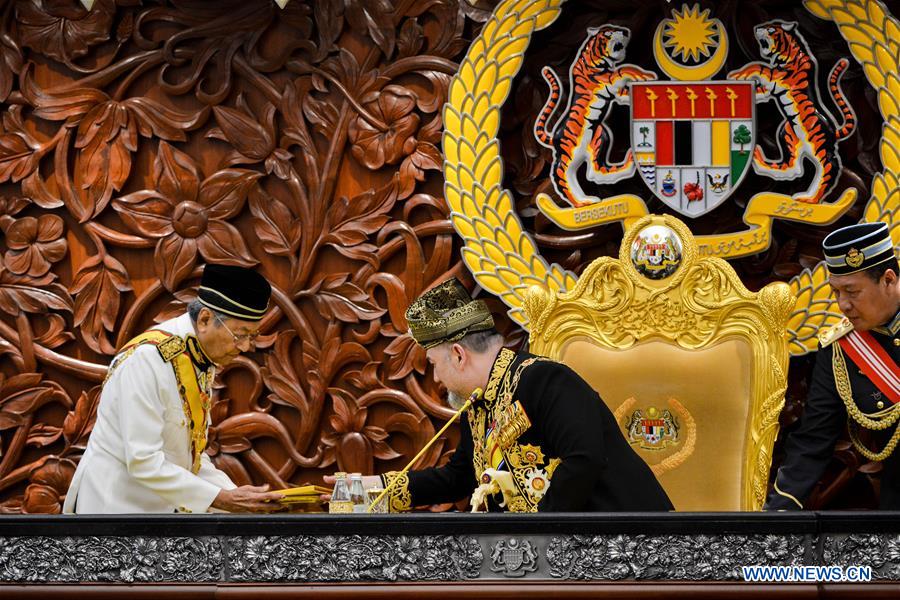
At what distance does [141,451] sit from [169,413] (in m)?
0.17

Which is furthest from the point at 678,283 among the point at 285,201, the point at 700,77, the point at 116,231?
the point at 116,231

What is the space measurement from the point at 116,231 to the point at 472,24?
160cm

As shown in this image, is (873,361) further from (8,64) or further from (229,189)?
(8,64)

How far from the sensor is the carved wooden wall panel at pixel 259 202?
4543mm

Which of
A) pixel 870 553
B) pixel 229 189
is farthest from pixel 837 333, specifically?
pixel 229 189

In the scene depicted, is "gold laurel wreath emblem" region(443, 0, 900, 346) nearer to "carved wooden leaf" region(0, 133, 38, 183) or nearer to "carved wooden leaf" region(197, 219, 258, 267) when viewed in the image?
"carved wooden leaf" region(197, 219, 258, 267)

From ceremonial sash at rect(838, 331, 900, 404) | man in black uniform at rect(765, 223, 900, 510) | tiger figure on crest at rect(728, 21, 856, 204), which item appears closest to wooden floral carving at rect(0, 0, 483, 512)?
tiger figure on crest at rect(728, 21, 856, 204)

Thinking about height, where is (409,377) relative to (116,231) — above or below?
below

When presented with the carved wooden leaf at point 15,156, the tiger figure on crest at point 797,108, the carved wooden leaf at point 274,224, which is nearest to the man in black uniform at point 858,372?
the tiger figure on crest at point 797,108

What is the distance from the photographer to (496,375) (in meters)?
3.21

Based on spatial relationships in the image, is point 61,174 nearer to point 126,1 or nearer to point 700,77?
point 126,1

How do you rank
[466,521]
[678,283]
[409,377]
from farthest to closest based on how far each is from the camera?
[409,377], [678,283], [466,521]

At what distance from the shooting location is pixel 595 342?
167 inches
